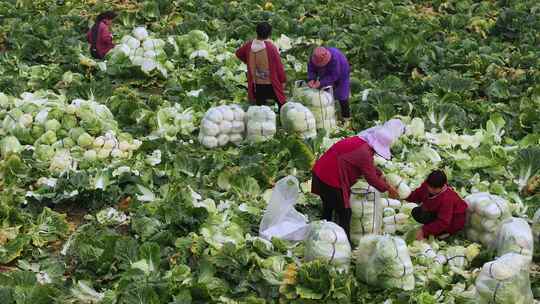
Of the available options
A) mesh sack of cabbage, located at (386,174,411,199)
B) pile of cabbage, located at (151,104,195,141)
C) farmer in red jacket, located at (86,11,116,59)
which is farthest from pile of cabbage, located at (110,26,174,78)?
mesh sack of cabbage, located at (386,174,411,199)

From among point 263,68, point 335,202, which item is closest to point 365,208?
point 335,202

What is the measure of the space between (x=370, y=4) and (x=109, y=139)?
7.33m

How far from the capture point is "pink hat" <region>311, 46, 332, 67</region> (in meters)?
9.01

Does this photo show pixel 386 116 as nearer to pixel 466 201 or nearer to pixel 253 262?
pixel 466 201

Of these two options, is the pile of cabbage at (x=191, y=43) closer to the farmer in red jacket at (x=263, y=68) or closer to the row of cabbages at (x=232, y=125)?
the farmer in red jacket at (x=263, y=68)

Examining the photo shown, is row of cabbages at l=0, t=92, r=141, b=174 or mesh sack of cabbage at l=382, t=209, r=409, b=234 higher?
row of cabbages at l=0, t=92, r=141, b=174

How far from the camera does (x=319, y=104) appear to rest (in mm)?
9344

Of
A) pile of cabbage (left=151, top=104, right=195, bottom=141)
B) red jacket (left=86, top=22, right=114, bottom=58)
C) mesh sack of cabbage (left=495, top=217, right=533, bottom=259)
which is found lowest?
pile of cabbage (left=151, top=104, right=195, bottom=141)

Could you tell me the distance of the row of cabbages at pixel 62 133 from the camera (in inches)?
344

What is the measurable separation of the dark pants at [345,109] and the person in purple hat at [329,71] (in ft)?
0.30

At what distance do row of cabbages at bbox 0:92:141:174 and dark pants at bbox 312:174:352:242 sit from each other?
281 centimetres

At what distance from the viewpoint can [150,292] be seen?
6.02 m

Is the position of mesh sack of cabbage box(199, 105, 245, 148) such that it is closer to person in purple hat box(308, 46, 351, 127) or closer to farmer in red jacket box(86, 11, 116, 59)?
person in purple hat box(308, 46, 351, 127)

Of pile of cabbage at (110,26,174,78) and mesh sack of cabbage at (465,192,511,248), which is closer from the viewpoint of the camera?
mesh sack of cabbage at (465,192,511,248)
